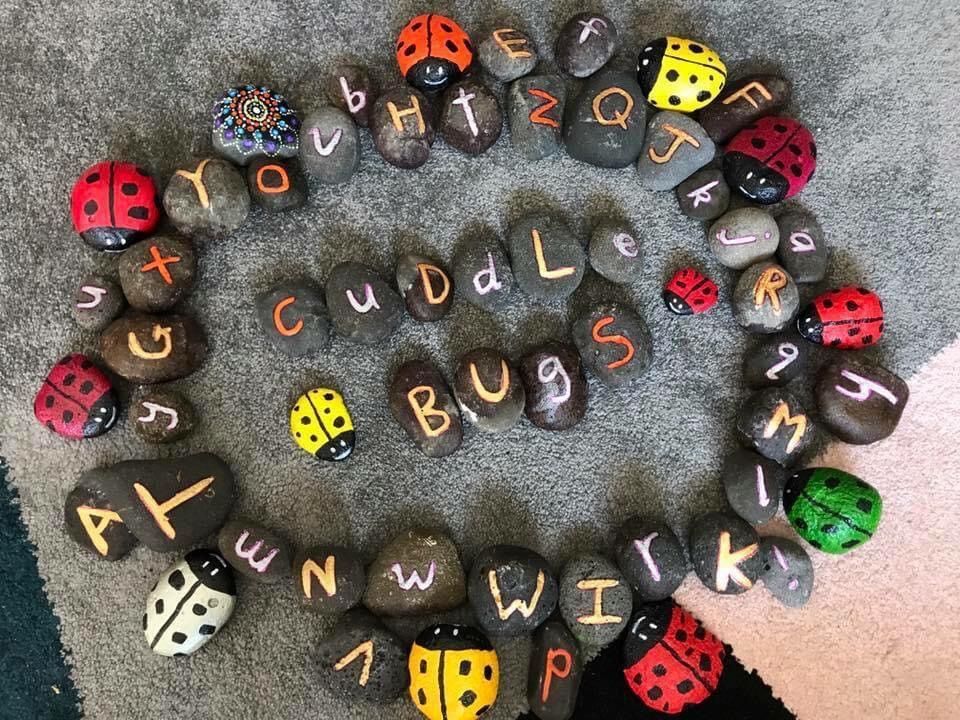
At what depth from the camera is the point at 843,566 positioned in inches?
41.4

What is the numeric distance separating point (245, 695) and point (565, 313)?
65 centimetres

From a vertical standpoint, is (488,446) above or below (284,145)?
below

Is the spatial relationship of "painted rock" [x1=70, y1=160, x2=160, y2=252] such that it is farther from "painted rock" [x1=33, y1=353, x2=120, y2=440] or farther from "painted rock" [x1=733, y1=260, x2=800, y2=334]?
"painted rock" [x1=733, y1=260, x2=800, y2=334]

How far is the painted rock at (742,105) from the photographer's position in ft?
3.54

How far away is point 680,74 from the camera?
1055mm

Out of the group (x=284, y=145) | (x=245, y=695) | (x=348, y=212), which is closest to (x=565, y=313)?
(x=348, y=212)

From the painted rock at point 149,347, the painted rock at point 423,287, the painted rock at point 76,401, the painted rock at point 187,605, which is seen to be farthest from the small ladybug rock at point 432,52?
the painted rock at point 187,605

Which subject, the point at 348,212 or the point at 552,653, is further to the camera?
the point at 348,212

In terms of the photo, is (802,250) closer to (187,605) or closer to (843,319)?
(843,319)

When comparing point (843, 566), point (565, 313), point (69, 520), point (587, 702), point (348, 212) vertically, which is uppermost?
point (348, 212)

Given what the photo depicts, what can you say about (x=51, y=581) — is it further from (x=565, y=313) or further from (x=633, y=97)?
(x=633, y=97)

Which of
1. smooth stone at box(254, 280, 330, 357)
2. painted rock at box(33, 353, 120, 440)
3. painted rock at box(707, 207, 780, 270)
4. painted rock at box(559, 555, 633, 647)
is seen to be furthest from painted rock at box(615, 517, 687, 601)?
painted rock at box(33, 353, 120, 440)

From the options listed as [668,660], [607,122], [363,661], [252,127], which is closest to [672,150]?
[607,122]

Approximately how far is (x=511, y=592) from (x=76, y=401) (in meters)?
0.60
